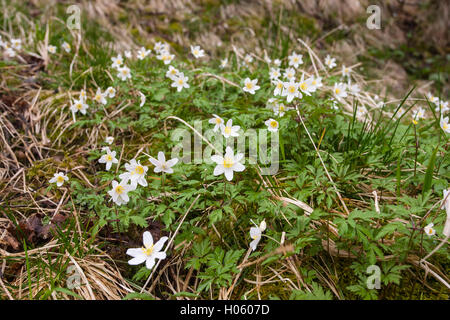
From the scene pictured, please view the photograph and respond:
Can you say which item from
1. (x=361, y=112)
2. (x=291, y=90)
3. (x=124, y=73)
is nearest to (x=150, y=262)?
(x=291, y=90)

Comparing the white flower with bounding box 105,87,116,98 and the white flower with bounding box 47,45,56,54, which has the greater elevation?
the white flower with bounding box 47,45,56,54

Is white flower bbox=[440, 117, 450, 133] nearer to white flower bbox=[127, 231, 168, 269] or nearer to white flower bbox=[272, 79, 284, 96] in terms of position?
white flower bbox=[272, 79, 284, 96]

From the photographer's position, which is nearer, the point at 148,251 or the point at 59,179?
the point at 148,251

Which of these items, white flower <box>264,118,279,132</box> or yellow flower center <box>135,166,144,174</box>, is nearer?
yellow flower center <box>135,166,144,174</box>

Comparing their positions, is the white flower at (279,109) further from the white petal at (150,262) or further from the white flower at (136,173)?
the white petal at (150,262)

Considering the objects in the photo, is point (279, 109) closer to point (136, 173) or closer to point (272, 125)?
point (272, 125)

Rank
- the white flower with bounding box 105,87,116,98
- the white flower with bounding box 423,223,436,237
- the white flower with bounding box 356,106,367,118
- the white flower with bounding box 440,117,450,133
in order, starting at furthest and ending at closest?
the white flower with bounding box 356,106,367,118
the white flower with bounding box 105,87,116,98
the white flower with bounding box 440,117,450,133
the white flower with bounding box 423,223,436,237

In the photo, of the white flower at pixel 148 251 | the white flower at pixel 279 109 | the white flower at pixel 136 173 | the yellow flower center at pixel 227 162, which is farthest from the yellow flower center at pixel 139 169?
the white flower at pixel 279 109

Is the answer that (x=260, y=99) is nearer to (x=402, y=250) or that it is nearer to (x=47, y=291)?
(x=402, y=250)

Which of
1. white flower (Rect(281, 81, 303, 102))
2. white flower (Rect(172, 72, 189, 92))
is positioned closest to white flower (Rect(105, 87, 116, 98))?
white flower (Rect(172, 72, 189, 92))

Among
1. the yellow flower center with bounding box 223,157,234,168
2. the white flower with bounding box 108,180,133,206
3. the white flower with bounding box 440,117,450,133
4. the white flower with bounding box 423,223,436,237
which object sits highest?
the yellow flower center with bounding box 223,157,234,168
